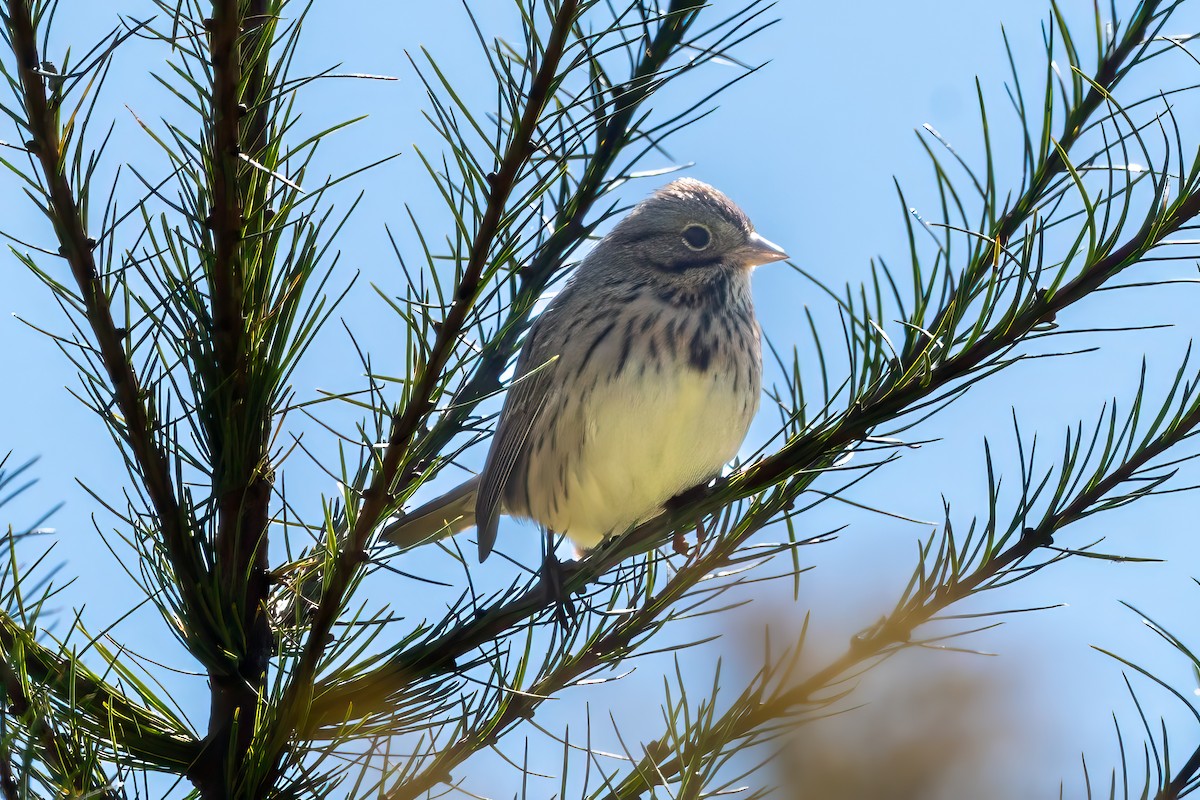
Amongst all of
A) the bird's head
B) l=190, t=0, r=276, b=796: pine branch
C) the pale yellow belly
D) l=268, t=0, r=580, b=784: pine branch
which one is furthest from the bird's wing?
l=268, t=0, r=580, b=784: pine branch

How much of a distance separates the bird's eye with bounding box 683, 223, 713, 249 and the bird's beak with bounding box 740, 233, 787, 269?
0.44 feet

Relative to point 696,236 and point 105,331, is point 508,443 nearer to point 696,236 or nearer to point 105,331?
point 696,236

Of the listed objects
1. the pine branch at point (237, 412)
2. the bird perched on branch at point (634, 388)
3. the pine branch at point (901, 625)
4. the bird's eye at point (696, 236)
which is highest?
the bird's eye at point (696, 236)

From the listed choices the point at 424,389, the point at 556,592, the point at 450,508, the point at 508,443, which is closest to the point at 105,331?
the point at 424,389

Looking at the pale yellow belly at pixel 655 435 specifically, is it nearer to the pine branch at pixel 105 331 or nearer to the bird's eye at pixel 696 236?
the bird's eye at pixel 696 236

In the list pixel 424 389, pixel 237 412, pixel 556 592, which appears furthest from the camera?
pixel 556 592

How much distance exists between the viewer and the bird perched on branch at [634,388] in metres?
3.19

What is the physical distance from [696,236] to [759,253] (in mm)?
235

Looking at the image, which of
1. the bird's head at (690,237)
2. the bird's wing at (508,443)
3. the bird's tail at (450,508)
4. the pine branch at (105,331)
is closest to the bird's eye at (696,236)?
the bird's head at (690,237)

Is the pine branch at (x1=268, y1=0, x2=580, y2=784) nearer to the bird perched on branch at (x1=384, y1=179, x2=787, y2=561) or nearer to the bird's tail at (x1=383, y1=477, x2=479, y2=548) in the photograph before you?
the bird perched on branch at (x1=384, y1=179, x2=787, y2=561)

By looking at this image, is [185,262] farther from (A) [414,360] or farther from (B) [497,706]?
(B) [497,706]

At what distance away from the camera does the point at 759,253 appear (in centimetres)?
372

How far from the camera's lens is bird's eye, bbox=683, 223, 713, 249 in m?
3.80

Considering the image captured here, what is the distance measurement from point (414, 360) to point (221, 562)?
0.43m
